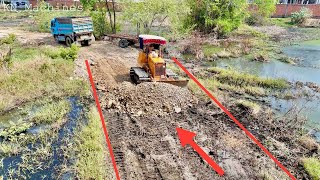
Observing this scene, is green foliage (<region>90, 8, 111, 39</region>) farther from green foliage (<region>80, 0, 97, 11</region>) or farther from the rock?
the rock

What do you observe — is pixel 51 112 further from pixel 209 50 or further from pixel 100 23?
pixel 209 50

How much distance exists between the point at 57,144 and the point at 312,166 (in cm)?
759

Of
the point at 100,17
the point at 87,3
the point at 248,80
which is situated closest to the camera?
the point at 248,80

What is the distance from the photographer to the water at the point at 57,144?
319 inches

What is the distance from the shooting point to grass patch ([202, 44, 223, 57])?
2165cm

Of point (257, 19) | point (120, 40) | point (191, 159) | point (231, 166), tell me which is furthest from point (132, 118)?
point (257, 19)

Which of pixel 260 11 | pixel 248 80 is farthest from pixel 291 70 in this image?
pixel 260 11

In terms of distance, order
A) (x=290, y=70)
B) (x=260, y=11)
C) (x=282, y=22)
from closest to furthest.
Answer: (x=290, y=70) < (x=260, y=11) < (x=282, y=22)

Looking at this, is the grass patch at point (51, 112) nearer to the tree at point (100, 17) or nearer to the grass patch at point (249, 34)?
the tree at point (100, 17)

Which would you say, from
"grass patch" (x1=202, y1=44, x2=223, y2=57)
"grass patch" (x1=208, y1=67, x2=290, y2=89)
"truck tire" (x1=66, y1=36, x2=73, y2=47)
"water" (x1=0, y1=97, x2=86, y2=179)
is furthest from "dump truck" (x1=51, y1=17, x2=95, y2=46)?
"grass patch" (x1=208, y1=67, x2=290, y2=89)

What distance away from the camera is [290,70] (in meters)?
18.8

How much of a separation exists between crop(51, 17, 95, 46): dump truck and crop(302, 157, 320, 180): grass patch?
15666mm
